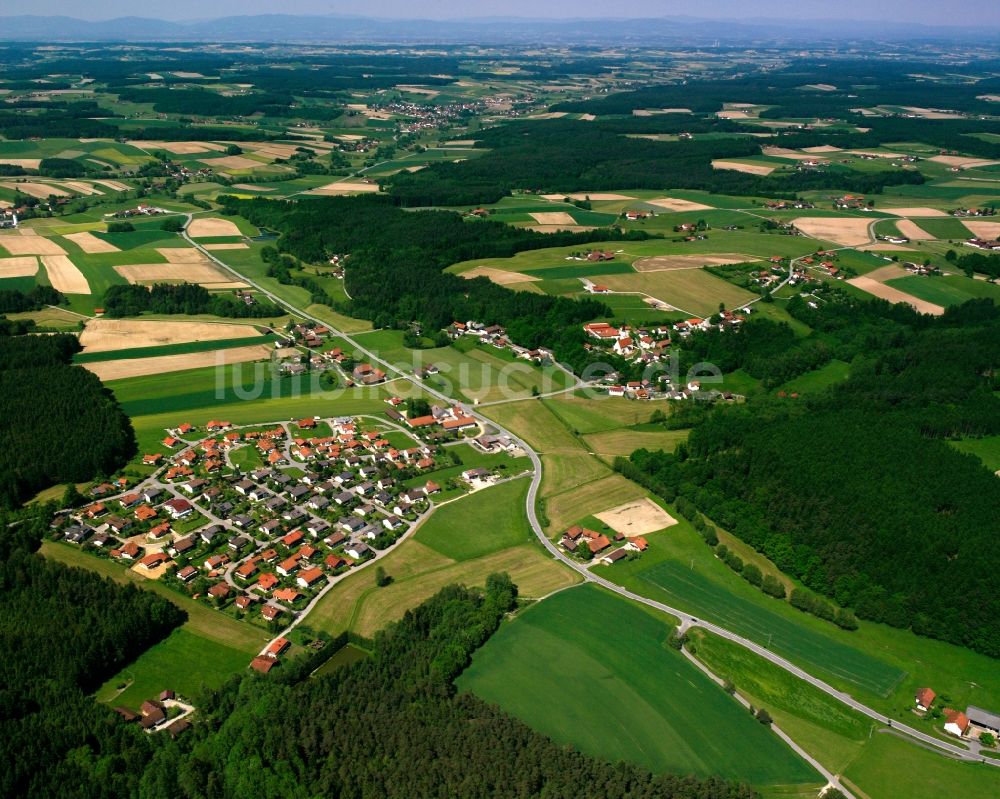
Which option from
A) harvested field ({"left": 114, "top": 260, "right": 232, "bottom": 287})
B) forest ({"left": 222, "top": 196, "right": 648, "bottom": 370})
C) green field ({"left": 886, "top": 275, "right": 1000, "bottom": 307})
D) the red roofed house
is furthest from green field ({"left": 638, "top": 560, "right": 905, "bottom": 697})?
harvested field ({"left": 114, "top": 260, "right": 232, "bottom": 287})

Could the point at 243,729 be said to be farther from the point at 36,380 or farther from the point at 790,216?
the point at 790,216

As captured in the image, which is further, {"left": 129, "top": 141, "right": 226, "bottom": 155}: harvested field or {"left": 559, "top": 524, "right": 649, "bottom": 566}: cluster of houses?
{"left": 129, "top": 141, "right": 226, "bottom": 155}: harvested field

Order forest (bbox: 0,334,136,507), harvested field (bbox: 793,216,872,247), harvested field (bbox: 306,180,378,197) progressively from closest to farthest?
forest (bbox: 0,334,136,507) < harvested field (bbox: 793,216,872,247) < harvested field (bbox: 306,180,378,197)

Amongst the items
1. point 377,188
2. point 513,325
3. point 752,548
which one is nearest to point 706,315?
point 513,325

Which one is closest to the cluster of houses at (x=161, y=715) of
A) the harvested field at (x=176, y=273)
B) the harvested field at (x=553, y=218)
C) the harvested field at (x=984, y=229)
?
the harvested field at (x=176, y=273)

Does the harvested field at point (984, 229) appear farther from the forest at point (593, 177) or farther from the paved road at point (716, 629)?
the paved road at point (716, 629)

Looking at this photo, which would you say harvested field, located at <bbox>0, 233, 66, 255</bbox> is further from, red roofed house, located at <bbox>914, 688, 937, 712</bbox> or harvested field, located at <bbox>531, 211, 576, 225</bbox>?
red roofed house, located at <bbox>914, 688, 937, 712</bbox>

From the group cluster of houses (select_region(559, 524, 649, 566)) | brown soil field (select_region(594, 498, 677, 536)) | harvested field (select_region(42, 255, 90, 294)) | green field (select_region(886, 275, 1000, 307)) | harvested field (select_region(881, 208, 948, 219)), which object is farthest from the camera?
harvested field (select_region(881, 208, 948, 219))

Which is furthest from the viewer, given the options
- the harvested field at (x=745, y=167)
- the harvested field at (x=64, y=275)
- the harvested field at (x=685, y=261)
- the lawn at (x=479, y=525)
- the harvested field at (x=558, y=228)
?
the harvested field at (x=745, y=167)

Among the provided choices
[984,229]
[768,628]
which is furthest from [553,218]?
[768,628]
